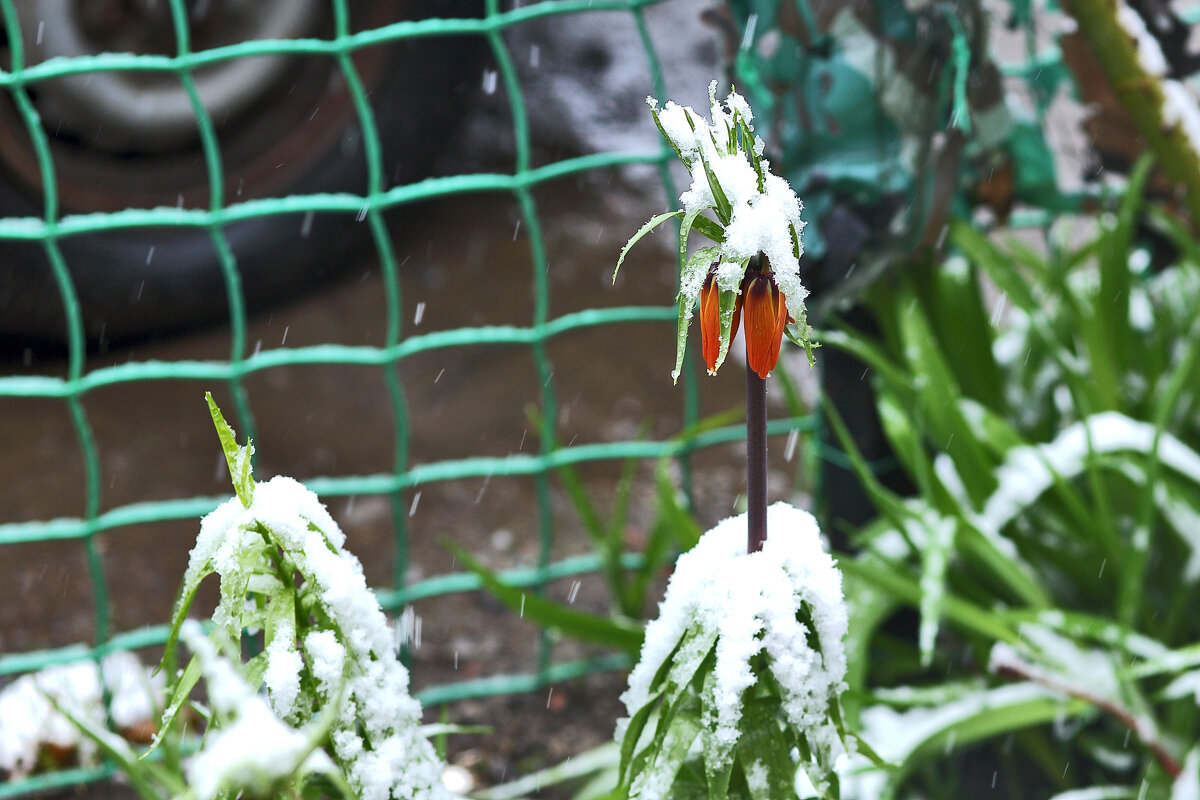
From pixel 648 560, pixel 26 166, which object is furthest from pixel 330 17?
pixel 648 560

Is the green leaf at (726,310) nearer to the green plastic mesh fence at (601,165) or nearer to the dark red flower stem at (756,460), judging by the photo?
the dark red flower stem at (756,460)

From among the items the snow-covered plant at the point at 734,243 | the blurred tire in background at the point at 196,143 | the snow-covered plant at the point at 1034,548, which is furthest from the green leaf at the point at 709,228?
the blurred tire in background at the point at 196,143

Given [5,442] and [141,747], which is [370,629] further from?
[5,442]

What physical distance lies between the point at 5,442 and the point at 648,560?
1.41 meters

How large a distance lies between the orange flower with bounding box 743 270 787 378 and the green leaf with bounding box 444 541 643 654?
0.84 meters

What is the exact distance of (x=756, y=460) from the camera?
42 centimetres

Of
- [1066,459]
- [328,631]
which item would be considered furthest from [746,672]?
[1066,459]

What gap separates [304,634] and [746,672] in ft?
0.50

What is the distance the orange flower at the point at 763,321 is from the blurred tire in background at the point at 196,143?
172 cm

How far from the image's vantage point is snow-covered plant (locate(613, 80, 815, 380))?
375mm

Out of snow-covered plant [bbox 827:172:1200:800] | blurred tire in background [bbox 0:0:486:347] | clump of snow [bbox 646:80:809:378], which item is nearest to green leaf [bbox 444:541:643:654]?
snow-covered plant [bbox 827:172:1200:800]

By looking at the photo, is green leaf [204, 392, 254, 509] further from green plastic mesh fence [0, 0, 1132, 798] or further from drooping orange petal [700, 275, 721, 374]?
green plastic mesh fence [0, 0, 1132, 798]

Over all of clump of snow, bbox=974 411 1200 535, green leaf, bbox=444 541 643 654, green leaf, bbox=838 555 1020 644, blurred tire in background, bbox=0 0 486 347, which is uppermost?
blurred tire in background, bbox=0 0 486 347

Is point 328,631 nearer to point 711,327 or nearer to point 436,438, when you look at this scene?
point 711,327
